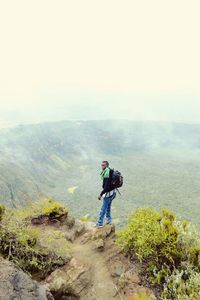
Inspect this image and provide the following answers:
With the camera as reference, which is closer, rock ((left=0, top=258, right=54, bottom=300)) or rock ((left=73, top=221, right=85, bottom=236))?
rock ((left=0, top=258, right=54, bottom=300))

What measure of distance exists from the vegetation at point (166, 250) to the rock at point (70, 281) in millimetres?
1642

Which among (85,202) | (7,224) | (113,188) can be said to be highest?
(113,188)

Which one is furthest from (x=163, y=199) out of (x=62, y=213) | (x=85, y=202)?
(x=62, y=213)

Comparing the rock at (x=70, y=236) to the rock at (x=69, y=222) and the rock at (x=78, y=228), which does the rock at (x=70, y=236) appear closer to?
the rock at (x=78, y=228)

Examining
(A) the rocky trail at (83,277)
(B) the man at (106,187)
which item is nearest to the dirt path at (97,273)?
(A) the rocky trail at (83,277)

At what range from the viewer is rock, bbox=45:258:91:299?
29.7ft

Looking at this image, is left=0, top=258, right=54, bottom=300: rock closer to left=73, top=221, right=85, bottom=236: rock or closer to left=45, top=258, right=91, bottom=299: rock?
left=45, top=258, right=91, bottom=299: rock

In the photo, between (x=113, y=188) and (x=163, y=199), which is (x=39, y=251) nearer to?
(x=113, y=188)

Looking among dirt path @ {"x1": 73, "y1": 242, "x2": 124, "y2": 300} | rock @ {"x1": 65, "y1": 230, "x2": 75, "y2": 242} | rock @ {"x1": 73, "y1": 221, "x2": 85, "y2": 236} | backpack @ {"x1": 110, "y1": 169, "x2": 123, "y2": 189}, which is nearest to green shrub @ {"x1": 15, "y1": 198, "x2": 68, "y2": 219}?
rock @ {"x1": 73, "y1": 221, "x2": 85, "y2": 236}

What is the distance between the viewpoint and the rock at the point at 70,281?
9.06 m

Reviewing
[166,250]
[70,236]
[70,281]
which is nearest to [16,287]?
[70,281]

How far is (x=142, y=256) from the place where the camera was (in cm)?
1005

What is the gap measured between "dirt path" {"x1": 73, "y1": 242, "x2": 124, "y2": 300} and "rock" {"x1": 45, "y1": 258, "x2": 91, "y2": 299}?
22cm

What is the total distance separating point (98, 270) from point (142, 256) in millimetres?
1456
